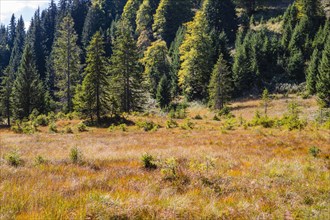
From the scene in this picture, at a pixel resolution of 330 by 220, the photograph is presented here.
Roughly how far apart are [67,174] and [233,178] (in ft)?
15.0

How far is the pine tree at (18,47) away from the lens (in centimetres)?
10981

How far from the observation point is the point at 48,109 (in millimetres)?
59156

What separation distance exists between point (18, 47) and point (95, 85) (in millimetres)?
104672

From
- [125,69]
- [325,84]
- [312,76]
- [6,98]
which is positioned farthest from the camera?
[6,98]

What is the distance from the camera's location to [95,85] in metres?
35.3

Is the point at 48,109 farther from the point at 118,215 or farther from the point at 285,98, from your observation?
the point at 118,215

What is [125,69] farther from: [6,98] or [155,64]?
[6,98]

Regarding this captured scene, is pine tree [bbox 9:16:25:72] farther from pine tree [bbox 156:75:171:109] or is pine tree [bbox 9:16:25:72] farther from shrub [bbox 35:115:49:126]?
shrub [bbox 35:115:49:126]

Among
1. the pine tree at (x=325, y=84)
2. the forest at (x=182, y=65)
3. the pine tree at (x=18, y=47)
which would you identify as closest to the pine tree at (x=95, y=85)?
the forest at (x=182, y=65)

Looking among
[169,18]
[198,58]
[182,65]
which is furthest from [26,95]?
[169,18]

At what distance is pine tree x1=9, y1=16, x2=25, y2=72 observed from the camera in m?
110

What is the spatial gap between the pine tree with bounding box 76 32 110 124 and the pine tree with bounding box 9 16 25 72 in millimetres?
78999

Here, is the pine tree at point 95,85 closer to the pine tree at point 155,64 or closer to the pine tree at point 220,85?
the pine tree at point 220,85

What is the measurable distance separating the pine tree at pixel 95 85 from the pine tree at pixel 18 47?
7900 cm
